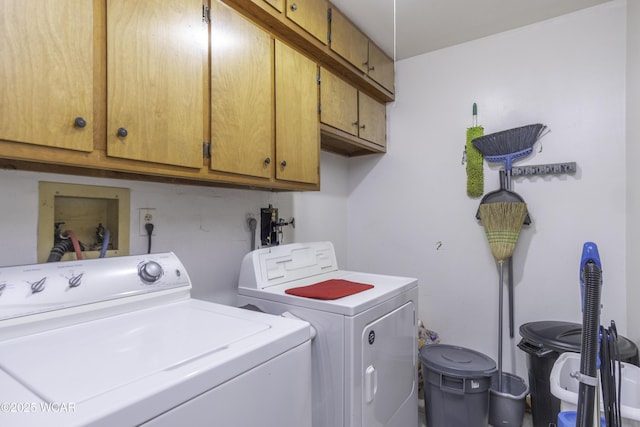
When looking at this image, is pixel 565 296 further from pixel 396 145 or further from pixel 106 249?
pixel 106 249

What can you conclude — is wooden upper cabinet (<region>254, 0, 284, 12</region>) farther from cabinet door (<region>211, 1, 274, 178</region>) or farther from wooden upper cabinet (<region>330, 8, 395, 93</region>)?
wooden upper cabinet (<region>330, 8, 395, 93</region>)

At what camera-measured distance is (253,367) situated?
85 cm

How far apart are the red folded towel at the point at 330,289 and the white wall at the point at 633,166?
1.43 metres

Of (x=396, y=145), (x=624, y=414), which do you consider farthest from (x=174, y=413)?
(x=396, y=145)

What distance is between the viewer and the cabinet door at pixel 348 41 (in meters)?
1.97

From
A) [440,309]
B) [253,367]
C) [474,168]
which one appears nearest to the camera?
[253,367]

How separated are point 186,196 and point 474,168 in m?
1.88

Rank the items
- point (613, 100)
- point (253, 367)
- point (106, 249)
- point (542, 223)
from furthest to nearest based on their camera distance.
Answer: point (542, 223)
point (613, 100)
point (106, 249)
point (253, 367)

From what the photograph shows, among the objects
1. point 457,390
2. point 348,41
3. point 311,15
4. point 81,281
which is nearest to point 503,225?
point 457,390

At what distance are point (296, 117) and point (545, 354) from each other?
5.93ft

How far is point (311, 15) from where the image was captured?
1774 millimetres

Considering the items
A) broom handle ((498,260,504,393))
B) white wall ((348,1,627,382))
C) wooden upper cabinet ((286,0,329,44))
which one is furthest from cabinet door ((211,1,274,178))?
broom handle ((498,260,504,393))

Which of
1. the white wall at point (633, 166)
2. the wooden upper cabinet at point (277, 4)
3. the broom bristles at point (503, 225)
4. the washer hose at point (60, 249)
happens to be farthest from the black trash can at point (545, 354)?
the washer hose at point (60, 249)

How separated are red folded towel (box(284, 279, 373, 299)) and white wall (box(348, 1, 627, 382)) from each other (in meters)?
1.12
